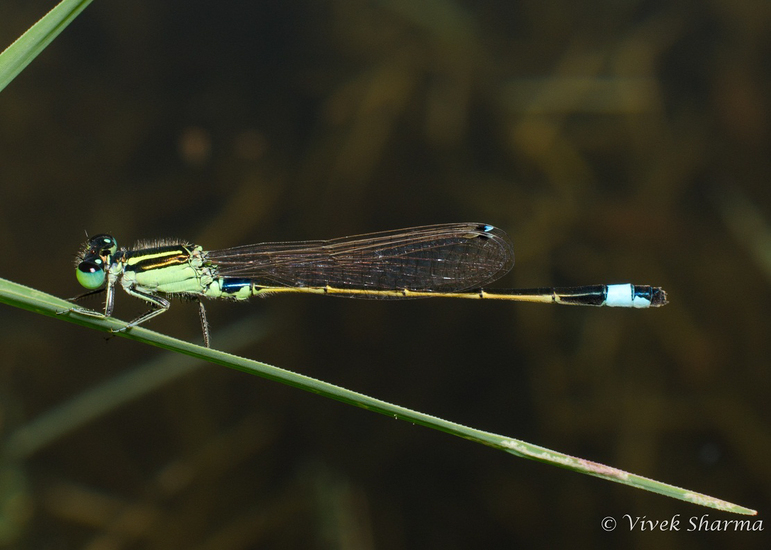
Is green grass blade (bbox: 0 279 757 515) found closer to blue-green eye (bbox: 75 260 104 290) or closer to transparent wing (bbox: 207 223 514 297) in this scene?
blue-green eye (bbox: 75 260 104 290)

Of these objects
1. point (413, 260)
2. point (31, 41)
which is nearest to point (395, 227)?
point (413, 260)

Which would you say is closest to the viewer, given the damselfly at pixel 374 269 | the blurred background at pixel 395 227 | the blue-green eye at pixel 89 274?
the blue-green eye at pixel 89 274

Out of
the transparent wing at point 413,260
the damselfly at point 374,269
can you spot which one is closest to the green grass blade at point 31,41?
the damselfly at point 374,269

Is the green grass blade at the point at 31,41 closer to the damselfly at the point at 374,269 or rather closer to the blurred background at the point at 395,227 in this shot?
the damselfly at the point at 374,269

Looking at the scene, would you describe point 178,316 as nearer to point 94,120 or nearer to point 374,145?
point 94,120

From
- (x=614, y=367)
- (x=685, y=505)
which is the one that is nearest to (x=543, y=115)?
(x=614, y=367)

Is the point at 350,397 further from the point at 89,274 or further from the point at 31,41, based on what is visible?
the point at 89,274
